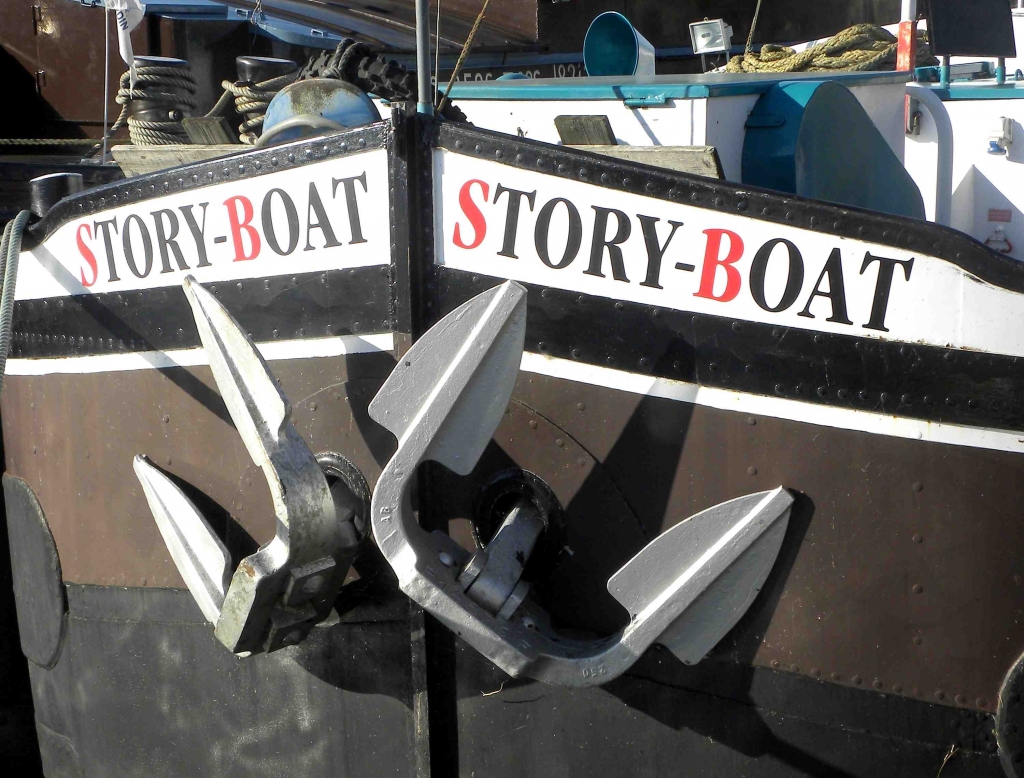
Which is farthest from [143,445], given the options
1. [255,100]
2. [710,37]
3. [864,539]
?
[710,37]

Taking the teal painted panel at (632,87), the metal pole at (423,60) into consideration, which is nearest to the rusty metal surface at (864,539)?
the metal pole at (423,60)

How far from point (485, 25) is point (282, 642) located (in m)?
4.53

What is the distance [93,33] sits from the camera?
584 cm

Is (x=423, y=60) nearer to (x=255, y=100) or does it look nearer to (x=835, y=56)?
(x=255, y=100)

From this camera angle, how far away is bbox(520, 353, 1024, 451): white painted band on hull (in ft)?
6.96

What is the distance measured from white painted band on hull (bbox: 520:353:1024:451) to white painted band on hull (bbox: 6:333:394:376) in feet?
1.28

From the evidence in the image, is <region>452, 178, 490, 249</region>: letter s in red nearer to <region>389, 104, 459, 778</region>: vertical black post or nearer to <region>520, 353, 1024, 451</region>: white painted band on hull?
<region>389, 104, 459, 778</region>: vertical black post

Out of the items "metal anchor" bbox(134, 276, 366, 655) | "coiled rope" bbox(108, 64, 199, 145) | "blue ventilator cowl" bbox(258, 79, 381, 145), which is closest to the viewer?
"metal anchor" bbox(134, 276, 366, 655)

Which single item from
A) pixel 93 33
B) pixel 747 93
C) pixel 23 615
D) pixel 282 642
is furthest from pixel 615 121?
pixel 93 33

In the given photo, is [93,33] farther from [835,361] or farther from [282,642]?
[835,361]

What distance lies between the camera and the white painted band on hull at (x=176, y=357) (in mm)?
2495

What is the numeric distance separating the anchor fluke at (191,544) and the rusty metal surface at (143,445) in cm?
11

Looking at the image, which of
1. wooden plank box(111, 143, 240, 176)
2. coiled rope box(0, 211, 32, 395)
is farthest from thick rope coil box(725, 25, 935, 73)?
coiled rope box(0, 211, 32, 395)

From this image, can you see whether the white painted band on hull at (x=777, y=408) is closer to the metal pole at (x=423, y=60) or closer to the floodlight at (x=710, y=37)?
the metal pole at (x=423, y=60)
